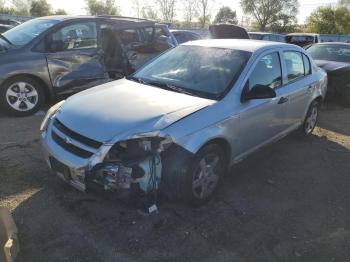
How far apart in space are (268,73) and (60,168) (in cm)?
268

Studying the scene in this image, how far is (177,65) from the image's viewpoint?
182 inches

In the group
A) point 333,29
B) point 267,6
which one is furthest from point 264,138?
point 267,6

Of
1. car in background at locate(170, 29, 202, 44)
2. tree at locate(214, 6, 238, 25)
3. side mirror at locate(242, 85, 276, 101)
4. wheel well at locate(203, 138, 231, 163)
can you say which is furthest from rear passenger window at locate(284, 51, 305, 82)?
tree at locate(214, 6, 238, 25)

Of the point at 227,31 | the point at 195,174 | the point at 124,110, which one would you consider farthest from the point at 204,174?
the point at 227,31

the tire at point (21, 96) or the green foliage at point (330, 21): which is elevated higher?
the tire at point (21, 96)

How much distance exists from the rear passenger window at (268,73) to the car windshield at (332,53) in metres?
5.66

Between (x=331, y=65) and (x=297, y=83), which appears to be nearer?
(x=297, y=83)

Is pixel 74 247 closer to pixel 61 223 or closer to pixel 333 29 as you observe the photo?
pixel 61 223

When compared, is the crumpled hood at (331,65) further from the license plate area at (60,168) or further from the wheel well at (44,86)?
the license plate area at (60,168)

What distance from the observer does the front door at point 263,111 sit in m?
4.16

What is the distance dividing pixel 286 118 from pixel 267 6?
49697 millimetres

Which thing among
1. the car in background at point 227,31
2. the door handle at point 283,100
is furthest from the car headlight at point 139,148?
the car in background at point 227,31

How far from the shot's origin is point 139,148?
10.9 ft

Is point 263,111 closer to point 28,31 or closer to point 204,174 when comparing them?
point 204,174
